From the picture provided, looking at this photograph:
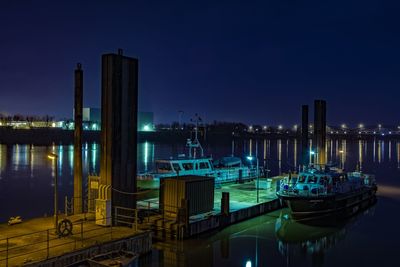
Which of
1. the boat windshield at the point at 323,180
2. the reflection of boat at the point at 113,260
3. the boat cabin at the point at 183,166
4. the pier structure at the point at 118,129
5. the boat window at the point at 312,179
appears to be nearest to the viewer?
the reflection of boat at the point at 113,260

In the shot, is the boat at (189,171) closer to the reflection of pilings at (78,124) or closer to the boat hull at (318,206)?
the boat hull at (318,206)

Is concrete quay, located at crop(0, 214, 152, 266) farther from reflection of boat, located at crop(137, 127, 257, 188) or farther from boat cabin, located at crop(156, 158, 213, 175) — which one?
boat cabin, located at crop(156, 158, 213, 175)

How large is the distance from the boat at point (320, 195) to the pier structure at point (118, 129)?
40.8ft

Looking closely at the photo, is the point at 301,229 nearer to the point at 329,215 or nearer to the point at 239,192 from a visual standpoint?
the point at 329,215

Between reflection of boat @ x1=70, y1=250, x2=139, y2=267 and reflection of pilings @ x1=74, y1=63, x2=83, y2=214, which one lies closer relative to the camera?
reflection of boat @ x1=70, y1=250, x2=139, y2=267

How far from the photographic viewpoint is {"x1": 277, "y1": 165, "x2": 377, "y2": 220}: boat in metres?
29.5

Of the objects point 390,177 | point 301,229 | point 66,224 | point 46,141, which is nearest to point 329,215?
point 301,229

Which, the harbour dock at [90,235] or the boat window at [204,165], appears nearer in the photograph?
the harbour dock at [90,235]

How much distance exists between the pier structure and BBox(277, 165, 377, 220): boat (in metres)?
12.4

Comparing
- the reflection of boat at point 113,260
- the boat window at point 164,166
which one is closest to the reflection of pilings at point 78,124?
the reflection of boat at point 113,260

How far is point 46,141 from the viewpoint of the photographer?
18288 centimetres

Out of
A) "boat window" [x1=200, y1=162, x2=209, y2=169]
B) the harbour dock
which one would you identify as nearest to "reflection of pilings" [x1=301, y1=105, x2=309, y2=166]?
"boat window" [x1=200, y1=162, x2=209, y2=169]

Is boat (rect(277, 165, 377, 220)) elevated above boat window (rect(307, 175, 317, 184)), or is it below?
below

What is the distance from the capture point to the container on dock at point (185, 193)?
23344mm
